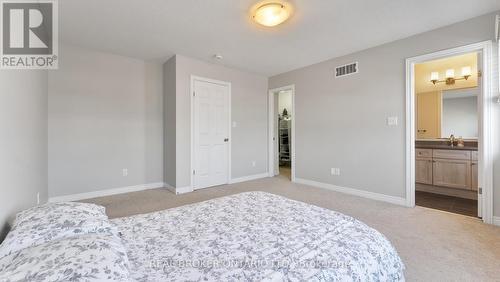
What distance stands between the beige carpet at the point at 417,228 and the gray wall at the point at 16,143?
1.17 m

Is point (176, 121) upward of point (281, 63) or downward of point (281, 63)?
downward

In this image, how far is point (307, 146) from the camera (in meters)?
4.50

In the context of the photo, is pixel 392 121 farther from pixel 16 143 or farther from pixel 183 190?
pixel 16 143

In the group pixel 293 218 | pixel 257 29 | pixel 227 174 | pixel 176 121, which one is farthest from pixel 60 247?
pixel 227 174

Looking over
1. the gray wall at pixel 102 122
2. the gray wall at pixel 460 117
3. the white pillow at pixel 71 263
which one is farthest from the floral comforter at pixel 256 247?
the gray wall at pixel 460 117

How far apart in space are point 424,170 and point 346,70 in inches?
90.4

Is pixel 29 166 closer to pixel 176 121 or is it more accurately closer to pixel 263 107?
pixel 176 121

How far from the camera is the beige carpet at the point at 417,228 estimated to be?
→ 169 cm

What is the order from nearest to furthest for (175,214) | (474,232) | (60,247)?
(60,247), (175,214), (474,232)

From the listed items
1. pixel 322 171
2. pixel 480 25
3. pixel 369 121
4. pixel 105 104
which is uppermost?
pixel 480 25

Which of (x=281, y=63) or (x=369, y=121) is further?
(x=281, y=63)

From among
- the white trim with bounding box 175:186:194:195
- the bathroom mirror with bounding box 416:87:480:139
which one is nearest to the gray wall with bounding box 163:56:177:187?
the white trim with bounding box 175:186:194:195

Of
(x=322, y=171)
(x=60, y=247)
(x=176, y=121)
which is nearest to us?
(x=60, y=247)

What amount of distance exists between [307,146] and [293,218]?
3258 mm
